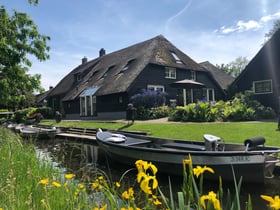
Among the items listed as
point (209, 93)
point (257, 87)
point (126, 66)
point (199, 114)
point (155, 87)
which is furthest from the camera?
point (209, 93)

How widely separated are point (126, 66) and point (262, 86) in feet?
39.8

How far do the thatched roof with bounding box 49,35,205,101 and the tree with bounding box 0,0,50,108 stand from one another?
10603 millimetres

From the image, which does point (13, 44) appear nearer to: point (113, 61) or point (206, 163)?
point (206, 163)

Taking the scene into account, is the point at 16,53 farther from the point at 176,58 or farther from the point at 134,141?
the point at 176,58

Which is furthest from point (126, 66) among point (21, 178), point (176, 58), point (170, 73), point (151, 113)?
point (21, 178)

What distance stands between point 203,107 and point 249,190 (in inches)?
384

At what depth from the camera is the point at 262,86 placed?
1953 cm

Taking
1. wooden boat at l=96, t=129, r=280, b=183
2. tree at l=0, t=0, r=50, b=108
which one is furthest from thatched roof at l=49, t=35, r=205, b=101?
wooden boat at l=96, t=129, r=280, b=183

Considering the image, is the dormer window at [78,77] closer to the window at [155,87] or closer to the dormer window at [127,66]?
the dormer window at [127,66]

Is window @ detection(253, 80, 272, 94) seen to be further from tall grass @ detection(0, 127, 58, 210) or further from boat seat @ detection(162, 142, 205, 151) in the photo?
tall grass @ detection(0, 127, 58, 210)

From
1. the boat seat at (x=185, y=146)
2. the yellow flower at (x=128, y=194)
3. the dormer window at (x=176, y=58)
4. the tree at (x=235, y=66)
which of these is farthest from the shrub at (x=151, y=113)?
the tree at (x=235, y=66)

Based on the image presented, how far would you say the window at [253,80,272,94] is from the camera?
1914 cm

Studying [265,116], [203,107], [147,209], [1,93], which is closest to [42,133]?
[1,93]

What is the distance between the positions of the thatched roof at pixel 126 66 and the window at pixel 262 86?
25.0ft
